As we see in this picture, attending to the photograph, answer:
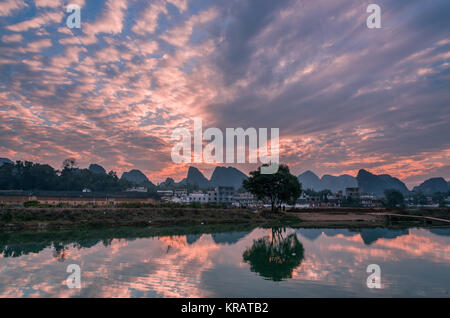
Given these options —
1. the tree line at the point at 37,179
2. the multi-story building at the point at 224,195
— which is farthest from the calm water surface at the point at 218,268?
the multi-story building at the point at 224,195

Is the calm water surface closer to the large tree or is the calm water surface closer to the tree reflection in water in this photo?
the tree reflection in water

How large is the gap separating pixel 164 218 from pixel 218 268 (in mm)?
30980

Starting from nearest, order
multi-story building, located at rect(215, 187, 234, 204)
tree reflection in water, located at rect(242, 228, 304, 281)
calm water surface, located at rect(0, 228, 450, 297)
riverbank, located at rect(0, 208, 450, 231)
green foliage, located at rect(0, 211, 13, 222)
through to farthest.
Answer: calm water surface, located at rect(0, 228, 450, 297)
tree reflection in water, located at rect(242, 228, 304, 281)
green foliage, located at rect(0, 211, 13, 222)
riverbank, located at rect(0, 208, 450, 231)
multi-story building, located at rect(215, 187, 234, 204)

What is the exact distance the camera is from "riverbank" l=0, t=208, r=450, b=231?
37.2 meters

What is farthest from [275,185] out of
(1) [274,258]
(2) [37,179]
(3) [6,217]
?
(2) [37,179]

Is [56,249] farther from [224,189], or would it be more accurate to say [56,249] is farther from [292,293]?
[224,189]

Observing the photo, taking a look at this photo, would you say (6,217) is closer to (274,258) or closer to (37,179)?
(274,258)

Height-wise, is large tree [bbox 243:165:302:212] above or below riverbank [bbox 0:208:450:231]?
above

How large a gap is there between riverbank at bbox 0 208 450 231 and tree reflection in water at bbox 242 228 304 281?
21.3m

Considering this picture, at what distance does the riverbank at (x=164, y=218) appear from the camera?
37188 millimetres

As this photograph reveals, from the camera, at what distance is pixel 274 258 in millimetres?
20969

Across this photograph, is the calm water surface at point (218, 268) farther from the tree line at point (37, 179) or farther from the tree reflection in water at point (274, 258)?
the tree line at point (37, 179)

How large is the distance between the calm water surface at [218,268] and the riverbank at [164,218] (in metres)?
10.3

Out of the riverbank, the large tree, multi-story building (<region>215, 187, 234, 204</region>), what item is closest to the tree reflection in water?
the riverbank
